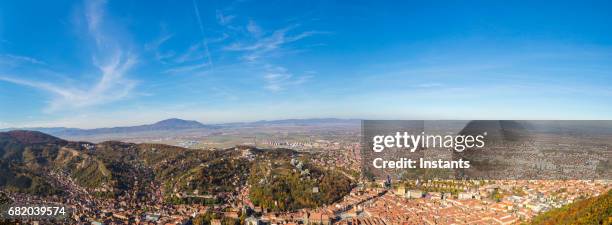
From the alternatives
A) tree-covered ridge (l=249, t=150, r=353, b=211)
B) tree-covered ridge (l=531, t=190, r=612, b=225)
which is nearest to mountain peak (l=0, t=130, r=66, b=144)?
tree-covered ridge (l=249, t=150, r=353, b=211)

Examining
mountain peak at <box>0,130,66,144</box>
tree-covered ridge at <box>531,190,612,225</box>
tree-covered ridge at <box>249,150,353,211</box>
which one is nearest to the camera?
tree-covered ridge at <box>531,190,612,225</box>

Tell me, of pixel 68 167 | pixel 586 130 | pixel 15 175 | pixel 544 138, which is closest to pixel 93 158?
pixel 68 167

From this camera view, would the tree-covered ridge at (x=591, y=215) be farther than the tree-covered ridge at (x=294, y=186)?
No

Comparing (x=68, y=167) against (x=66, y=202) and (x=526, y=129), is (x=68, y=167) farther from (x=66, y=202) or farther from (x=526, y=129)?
(x=526, y=129)

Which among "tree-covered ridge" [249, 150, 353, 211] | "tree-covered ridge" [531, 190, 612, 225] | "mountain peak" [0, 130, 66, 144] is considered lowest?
"tree-covered ridge" [249, 150, 353, 211]

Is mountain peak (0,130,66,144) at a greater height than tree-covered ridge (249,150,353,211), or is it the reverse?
mountain peak (0,130,66,144)

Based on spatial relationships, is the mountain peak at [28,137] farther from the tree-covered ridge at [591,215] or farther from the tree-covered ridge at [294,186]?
the tree-covered ridge at [591,215]

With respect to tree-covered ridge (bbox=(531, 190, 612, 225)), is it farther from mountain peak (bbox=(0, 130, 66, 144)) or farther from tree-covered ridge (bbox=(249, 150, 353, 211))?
mountain peak (bbox=(0, 130, 66, 144))

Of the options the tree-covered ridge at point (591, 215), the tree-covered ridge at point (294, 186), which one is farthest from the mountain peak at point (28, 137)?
the tree-covered ridge at point (591, 215)
